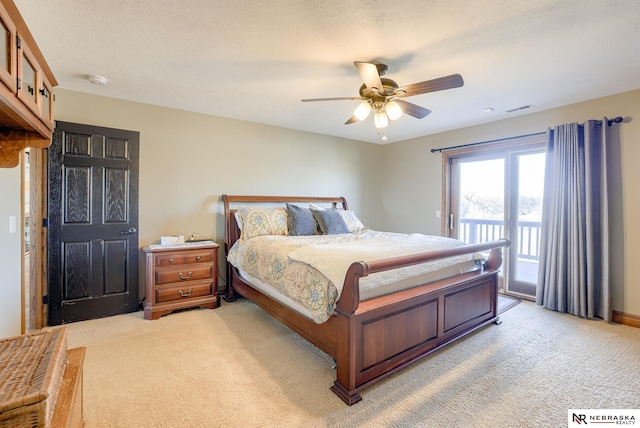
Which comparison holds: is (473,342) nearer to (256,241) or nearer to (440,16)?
(256,241)

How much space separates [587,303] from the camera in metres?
3.29

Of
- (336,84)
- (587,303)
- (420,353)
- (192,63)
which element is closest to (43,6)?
(192,63)

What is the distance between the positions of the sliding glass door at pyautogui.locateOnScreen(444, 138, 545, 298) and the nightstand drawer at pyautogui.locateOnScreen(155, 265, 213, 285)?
3.94 m

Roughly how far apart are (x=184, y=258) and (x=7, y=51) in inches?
107

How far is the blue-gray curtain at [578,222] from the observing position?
10.6 feet

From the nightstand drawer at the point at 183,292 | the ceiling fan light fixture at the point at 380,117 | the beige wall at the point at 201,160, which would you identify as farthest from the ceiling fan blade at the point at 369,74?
the nightstand drawer at the point at 183,292

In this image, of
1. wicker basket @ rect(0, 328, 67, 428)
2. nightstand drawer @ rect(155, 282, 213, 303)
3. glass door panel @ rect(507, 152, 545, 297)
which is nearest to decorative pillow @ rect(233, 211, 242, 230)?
nightstand drawer @ rect(155, 282, 213, 303)

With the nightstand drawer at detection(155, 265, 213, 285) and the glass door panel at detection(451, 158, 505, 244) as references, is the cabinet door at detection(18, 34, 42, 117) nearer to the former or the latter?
the nightstand drawer at detection(155, 265, 213, 285)

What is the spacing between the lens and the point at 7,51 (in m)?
1.00

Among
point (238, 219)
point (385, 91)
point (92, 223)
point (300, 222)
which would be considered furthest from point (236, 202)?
point (385, 91)

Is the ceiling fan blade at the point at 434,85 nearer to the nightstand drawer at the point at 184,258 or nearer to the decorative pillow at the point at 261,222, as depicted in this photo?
the decorative pillow at the point at 261,222

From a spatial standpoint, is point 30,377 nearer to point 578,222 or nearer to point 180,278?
point 180,278

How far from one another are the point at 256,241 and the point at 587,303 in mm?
3842

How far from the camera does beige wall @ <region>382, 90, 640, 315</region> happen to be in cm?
315
